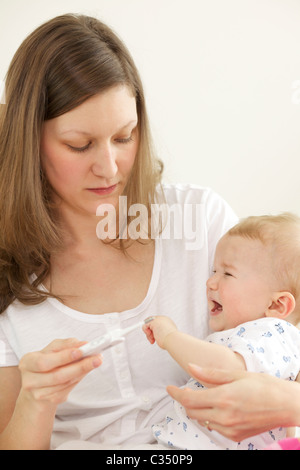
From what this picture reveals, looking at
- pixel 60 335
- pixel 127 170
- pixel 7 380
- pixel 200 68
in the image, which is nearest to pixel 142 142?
pixel 127 170

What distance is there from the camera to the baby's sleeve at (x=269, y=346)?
120cm

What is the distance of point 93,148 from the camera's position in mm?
1375

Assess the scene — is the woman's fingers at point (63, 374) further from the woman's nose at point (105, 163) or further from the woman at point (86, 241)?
the woman's nose at point (105, 163)

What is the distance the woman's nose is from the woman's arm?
44 centimetres

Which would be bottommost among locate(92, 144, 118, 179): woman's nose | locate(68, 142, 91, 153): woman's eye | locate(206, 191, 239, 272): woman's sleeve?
locate(206, 191, 239, 272): woman's sleeve

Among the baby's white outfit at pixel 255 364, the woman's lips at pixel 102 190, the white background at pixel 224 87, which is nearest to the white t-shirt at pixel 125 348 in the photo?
the baby's white outfit at pixel 255 364

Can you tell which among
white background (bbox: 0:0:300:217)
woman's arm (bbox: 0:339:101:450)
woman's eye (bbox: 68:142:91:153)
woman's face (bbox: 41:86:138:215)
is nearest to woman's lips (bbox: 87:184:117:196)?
woman's face (bbox: 41:86:138:215)

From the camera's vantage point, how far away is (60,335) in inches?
58.3

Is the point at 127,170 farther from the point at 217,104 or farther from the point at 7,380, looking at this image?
the point at 217,104

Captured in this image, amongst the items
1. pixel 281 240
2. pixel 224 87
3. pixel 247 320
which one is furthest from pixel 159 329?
pixel 224 87

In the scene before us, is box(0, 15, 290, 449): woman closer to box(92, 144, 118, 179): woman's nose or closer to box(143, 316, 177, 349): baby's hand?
box(92, 144, 118, 179): woman's nose

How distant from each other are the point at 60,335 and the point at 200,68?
1.33 m

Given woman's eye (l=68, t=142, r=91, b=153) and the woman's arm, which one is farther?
woman's eye (l=68, t=142, r=91, b=153)

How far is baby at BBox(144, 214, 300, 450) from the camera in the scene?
120 centimetres
